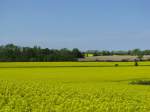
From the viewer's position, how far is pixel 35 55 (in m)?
117

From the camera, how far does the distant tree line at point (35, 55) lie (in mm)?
114062

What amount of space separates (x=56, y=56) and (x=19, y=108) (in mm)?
100232

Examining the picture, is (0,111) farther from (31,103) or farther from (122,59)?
(122,59)

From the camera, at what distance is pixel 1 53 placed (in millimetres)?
118812

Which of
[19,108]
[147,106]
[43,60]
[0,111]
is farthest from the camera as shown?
[43,60]

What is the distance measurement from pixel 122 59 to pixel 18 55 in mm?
28941

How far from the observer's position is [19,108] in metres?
17.1

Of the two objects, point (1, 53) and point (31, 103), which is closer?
point (31, 103)

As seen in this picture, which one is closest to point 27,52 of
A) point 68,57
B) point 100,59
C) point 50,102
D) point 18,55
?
point 18,55

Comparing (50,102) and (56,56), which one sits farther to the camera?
(56,56)

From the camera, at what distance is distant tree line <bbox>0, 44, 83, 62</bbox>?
4491 inches

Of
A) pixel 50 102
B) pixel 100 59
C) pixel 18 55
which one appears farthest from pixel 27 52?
pixel 50 102

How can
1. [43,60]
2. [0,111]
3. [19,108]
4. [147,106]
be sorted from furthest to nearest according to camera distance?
1. [43,60]
2. [147,106]
3. [19,108]
4. [0,111]

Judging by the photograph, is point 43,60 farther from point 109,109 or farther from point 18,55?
point 109,109
